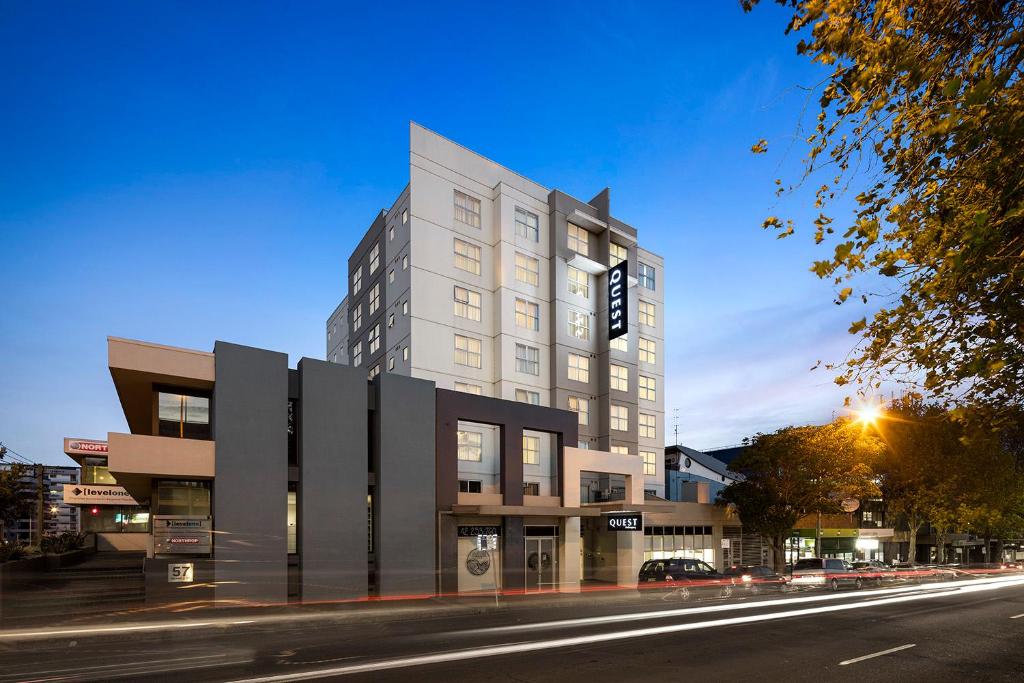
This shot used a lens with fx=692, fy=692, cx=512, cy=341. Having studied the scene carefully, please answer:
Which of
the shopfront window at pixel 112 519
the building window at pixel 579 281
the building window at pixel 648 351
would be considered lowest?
the shopfront window at pixel 112 519

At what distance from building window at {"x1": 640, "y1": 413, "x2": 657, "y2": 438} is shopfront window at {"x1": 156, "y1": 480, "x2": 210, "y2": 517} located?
32202 mm

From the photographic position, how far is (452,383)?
38.2 meters

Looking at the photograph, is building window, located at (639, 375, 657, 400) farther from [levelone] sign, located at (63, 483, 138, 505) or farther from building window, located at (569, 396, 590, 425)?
[levelone] sign, located at (63, 483, 138, 505)

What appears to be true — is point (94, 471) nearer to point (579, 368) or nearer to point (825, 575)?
point (579, 368)

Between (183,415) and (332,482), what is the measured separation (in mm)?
5681

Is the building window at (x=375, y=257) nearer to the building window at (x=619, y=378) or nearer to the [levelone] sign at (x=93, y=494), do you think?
the building window at (x=619, y=378)

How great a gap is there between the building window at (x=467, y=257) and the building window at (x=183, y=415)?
1822 cm

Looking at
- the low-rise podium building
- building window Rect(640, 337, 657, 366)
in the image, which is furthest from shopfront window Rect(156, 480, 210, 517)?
building window Rect(640, 337, 657, 366)

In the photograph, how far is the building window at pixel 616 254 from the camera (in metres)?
46.0

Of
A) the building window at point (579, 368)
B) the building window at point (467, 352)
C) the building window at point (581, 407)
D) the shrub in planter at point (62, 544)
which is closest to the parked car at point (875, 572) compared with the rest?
the building window at point (581, 407)

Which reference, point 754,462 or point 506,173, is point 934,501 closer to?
point 754,462

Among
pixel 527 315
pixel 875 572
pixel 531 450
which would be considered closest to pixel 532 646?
pixel 531 450

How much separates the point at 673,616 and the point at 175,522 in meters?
16.0

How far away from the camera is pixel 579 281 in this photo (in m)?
44.5
